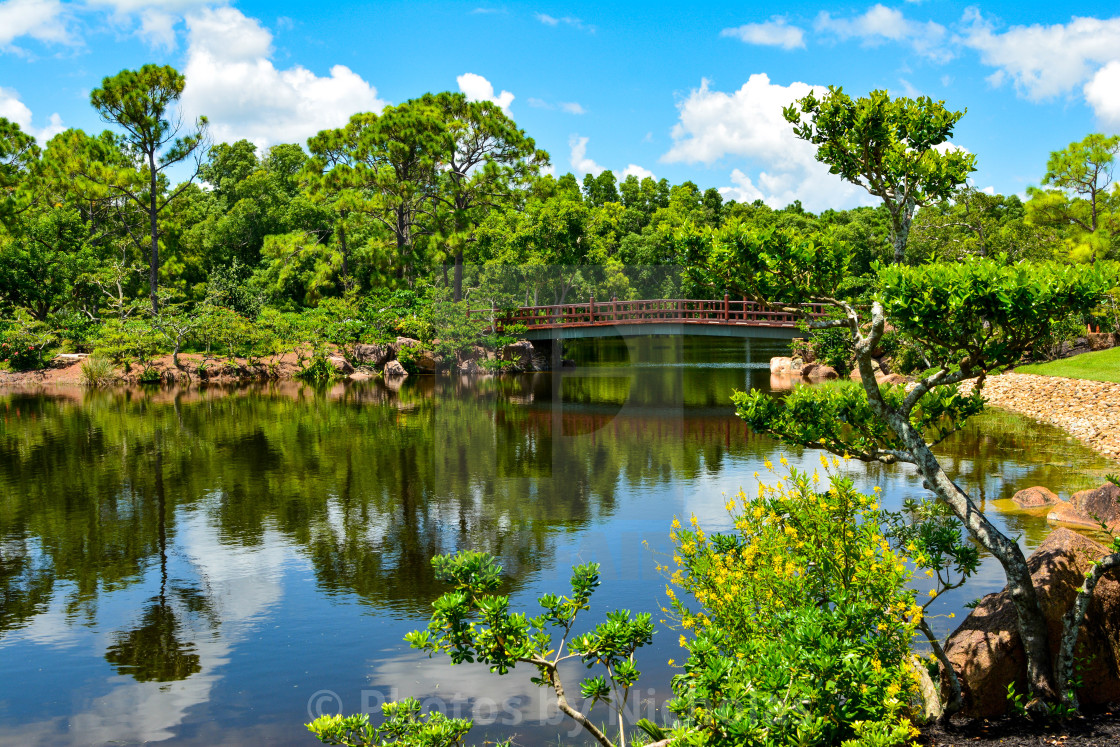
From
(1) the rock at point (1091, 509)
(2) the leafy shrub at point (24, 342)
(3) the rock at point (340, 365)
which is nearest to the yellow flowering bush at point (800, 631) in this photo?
(1) the rock at point (1091, 509)

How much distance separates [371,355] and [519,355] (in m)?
7.63

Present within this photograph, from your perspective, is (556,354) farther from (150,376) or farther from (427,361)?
(150,376)

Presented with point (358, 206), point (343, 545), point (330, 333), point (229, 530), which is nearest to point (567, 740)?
point (343, 545)

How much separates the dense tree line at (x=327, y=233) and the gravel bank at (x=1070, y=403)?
10.6 meters

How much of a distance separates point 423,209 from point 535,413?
24.7 m

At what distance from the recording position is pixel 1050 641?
23.3 feet

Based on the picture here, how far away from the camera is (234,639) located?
10008mm

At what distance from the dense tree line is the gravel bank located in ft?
34.7

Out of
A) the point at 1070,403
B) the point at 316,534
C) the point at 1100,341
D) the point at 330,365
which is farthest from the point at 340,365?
the point at 1100,341

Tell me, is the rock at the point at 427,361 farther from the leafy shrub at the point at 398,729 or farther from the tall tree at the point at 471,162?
the leafy shrub at the point at 398,729

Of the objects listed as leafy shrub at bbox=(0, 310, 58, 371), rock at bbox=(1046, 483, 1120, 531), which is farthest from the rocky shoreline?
rock at bbox=(1046, 483, 1120, 531)

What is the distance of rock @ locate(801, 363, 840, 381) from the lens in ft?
123

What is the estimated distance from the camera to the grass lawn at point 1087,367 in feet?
89.1

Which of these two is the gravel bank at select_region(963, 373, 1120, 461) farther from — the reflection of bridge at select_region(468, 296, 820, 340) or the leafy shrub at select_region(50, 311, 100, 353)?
the leafy shrub at select_region(50, 311, 100, 353)
